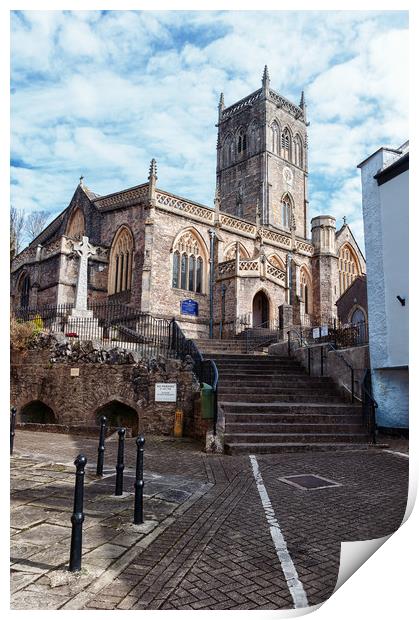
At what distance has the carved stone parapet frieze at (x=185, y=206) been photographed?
23172mm

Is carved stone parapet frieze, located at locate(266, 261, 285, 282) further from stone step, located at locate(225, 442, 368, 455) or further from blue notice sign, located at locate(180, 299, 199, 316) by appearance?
stone step, located at locate(225, 442, 368, 455)

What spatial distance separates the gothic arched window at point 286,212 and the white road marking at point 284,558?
34.7 m

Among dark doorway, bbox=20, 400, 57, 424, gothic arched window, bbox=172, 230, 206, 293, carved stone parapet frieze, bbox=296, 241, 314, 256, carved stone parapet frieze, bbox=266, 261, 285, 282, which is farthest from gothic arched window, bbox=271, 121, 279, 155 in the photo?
dark doorway, bbox=20, 400, 57, 424

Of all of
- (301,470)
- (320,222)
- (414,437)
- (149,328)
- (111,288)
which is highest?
(320,222)

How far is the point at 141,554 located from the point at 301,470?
12.8ft

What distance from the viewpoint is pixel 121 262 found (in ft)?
78.7

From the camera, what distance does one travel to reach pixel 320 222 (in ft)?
106

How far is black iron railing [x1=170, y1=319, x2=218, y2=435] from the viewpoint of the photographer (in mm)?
8998

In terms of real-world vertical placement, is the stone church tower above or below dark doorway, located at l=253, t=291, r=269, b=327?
above

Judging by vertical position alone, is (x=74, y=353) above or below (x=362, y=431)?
above

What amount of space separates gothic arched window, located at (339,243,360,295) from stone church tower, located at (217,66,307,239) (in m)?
3.86
